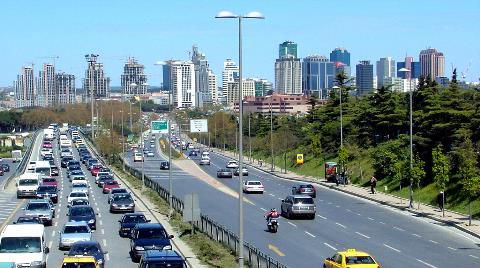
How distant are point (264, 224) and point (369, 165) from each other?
34.2 meters

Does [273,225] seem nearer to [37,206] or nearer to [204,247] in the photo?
[204,247]

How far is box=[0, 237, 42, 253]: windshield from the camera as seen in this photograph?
93.5 feet

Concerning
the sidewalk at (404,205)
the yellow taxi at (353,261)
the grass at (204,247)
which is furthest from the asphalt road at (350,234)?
the yellow taxi at (353,261)

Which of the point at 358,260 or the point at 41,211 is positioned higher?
the point at 358,260

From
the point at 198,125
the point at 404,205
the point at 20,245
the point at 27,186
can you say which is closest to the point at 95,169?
the point at 198,125

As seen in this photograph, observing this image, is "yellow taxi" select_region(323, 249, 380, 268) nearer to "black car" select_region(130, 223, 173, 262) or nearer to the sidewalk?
"black car" select_region(130, 223, 173, 262)

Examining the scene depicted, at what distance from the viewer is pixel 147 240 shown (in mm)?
31594

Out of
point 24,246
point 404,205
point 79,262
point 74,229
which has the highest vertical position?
point 79,262

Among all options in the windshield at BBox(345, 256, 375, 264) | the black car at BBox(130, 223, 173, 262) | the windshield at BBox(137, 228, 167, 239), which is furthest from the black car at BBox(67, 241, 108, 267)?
the windshield at BBox(345, 256, 375, 264)

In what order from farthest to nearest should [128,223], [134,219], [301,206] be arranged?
[301,206]
[134,219]
[128,223]

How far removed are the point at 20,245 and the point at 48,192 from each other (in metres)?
33.4

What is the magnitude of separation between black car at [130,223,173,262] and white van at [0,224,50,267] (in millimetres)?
3443

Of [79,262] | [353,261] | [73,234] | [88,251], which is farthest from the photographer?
[73,234]

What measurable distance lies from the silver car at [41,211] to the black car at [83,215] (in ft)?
7.09
